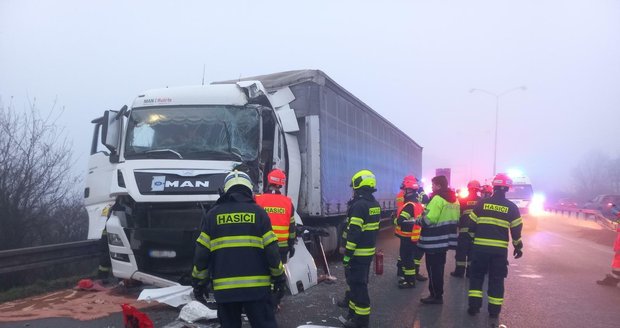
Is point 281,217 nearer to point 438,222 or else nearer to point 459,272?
point 438,222

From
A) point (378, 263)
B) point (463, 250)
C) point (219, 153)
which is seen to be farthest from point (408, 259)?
point (219, 153)

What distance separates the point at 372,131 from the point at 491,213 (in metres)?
7.48

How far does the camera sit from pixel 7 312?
6117 millimetres

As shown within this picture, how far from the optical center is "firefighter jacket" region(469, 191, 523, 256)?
6188 millimetres

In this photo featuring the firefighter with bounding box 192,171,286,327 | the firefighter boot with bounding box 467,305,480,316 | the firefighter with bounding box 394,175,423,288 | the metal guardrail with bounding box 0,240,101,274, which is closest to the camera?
the firefighter with bounding box 192,171,286,327

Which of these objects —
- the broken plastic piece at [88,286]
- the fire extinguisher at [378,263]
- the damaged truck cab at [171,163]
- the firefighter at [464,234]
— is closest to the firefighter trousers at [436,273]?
the fire extinguisher at [378,263]

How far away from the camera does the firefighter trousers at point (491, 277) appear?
6059 millimetres

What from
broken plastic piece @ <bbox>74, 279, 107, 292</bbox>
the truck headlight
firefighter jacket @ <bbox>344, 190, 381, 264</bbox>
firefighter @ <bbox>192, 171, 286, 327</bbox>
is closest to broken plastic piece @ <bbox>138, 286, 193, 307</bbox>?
the truck headlight

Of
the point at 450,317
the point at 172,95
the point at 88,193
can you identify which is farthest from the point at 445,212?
the point at 88,193

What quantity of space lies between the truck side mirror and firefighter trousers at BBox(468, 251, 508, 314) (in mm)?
5729

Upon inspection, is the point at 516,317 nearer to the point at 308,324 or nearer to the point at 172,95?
the point at 308,324

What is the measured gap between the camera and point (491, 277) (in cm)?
611

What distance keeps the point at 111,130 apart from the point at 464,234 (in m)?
6.64

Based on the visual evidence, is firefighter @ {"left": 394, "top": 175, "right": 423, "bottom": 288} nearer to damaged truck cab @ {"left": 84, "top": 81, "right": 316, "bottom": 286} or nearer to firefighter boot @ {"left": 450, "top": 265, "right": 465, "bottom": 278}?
firefighter boot @ {"left": 450, "top": 265, "right": 465, "bottom": 278}
